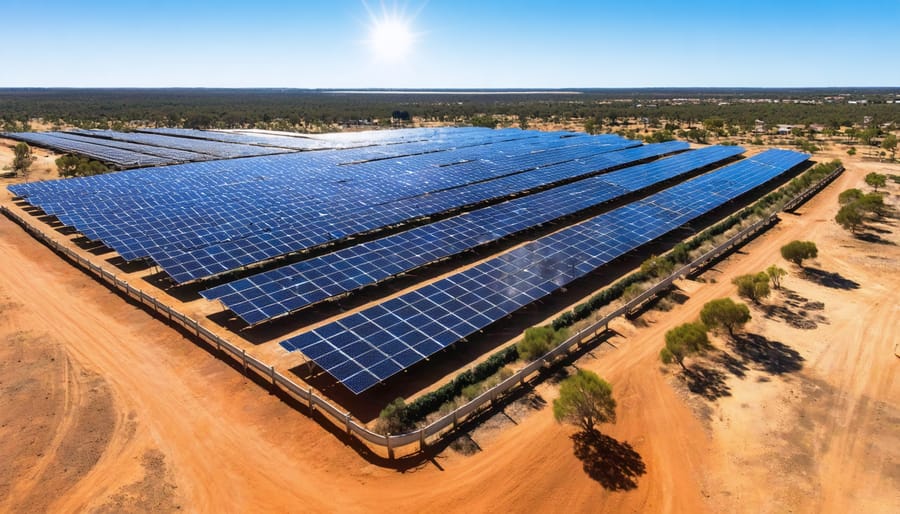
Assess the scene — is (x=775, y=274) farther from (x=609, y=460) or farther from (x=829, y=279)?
(x=609, y=460)

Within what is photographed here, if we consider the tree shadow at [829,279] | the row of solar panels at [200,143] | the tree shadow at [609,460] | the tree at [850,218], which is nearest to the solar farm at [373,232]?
the row of solar panels at [200,143]

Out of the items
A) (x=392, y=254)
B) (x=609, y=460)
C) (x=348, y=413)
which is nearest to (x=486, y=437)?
(x=609, y=460)

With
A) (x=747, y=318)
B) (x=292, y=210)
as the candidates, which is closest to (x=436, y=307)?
(x=747, y=318)

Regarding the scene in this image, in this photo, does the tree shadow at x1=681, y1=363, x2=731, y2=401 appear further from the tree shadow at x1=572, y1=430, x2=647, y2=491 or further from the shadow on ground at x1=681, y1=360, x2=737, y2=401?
the tree shadow at x1=572, y1=430, x2=647, y2=491

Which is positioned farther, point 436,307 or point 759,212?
point 759,212

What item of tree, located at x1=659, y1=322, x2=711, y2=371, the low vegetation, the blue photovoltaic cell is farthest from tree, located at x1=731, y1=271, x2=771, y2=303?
the low vegetation

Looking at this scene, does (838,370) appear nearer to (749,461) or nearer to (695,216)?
(749,461)
